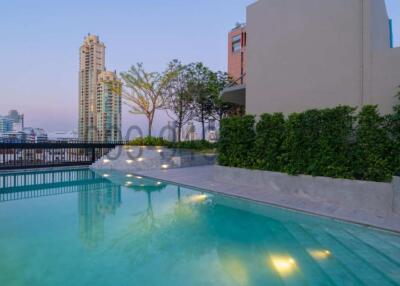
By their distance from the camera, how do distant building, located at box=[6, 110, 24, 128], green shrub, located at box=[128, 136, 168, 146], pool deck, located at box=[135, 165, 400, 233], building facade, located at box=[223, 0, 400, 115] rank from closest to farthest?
pool deck, located at box=[135, 165, 400, 233] → building facade, located at box=[223, 0, 400, 115] → green shrub, located at box=[128, 136, 168, 146] → distant building, located at box=[6, 110, 24, 128]

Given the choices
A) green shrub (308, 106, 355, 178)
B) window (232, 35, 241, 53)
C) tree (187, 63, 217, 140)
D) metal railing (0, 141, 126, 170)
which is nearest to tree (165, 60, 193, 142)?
tree (187, 63, 217, 140)

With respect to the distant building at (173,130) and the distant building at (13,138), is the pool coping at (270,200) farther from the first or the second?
the distant building at (173,130)

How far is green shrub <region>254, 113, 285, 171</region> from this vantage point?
25.5 ft

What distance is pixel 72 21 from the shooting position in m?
14.3

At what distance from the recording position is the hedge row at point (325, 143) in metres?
5.82

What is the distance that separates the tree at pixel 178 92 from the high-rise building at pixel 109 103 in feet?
12.9

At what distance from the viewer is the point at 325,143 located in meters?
6.57

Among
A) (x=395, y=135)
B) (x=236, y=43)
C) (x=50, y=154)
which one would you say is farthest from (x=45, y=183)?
(x=236, y=43)

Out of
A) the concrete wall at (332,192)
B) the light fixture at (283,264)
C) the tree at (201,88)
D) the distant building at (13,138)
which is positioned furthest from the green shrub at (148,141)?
the light fixture at (283,264)

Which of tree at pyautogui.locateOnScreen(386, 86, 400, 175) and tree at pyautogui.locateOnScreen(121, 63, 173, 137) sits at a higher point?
tree at pyautogui.locateOnScreen(121, 63, 173, 137)

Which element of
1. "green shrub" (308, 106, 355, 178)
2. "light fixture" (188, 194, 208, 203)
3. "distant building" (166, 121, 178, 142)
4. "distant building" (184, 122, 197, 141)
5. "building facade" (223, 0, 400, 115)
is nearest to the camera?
"green shrub" (308, 106, 355, 178)

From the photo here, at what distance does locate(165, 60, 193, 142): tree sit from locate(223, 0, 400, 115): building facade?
915 centimetres

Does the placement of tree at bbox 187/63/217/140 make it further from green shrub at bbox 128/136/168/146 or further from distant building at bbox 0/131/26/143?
distant building at bbox 0/131/26/143

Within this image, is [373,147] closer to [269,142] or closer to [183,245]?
[269,142]
